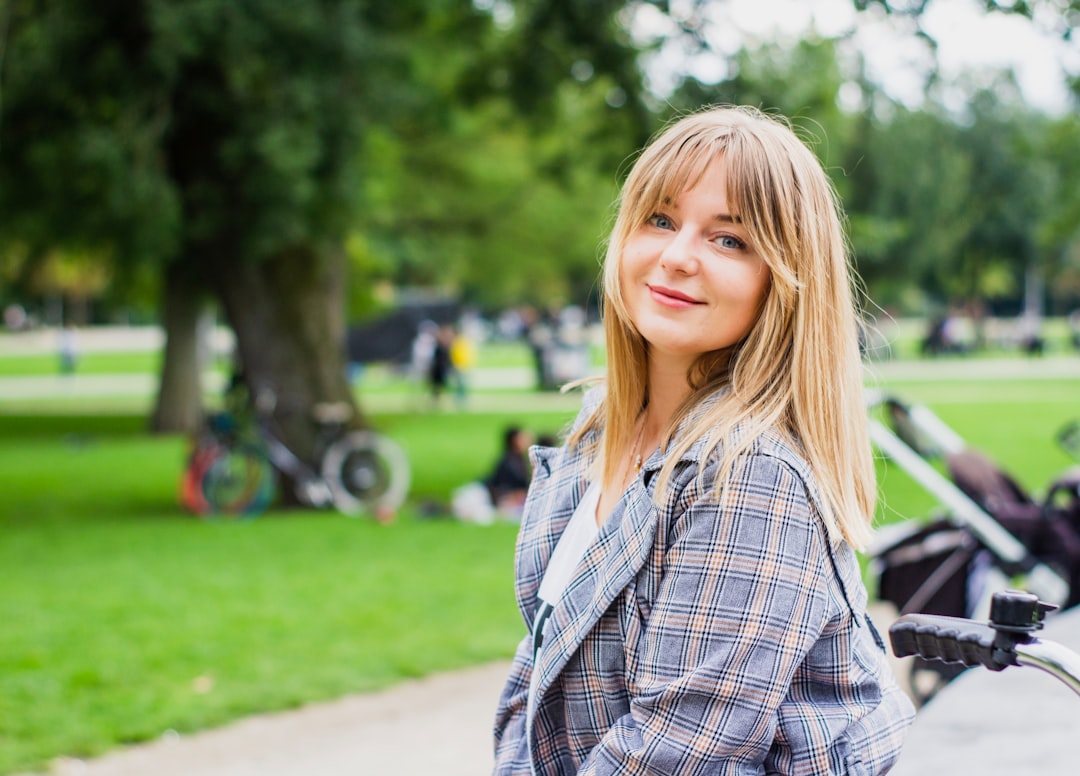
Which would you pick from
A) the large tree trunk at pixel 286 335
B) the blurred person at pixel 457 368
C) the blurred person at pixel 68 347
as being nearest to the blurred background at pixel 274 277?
the large tree trunk at pixel 286 335

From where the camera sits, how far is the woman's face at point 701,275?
1720 mm

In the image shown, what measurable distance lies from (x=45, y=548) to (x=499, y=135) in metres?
16.6

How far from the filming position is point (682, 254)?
1720 millimetres

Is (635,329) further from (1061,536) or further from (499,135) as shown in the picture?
(499,135)

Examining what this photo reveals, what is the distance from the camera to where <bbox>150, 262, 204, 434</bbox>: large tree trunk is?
21.6 metres

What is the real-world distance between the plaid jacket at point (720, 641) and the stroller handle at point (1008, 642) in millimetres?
125

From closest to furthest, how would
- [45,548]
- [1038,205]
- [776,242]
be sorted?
1. [776,242]
2. [45,548]
3. [1038,205]

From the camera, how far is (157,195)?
33.7 ft

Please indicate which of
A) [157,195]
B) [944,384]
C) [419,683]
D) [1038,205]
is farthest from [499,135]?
[1038,205]

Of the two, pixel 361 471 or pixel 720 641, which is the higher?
pixel 720 641

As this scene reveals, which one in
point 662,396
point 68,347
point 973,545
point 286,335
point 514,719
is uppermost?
point 662,396

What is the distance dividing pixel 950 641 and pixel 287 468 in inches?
427

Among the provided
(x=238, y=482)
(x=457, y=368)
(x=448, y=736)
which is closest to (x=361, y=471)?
(x=238, y=482)

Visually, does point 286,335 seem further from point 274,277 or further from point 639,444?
point 639,444
